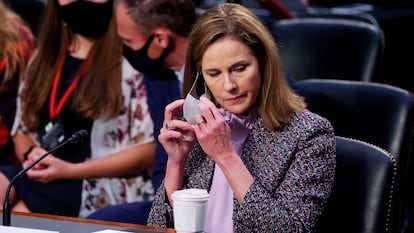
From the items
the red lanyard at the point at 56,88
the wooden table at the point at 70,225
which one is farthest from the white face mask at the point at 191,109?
the red lanyard at the point at 56,88

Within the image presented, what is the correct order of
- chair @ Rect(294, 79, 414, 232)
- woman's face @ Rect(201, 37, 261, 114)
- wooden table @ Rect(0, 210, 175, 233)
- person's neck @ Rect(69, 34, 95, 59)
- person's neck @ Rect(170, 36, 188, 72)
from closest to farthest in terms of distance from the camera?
wooden table @ Rect(0, 210, 175, 233) < woman's face @ Rect(201, 37, 261, 114) < chair @ Rect(294, 79, 414, 232) < person's neck @ Rect(170, 36, 188, 72) < person's neck @ Rect(69, 34, 95, 59)

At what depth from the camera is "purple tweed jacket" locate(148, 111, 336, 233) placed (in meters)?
2.50

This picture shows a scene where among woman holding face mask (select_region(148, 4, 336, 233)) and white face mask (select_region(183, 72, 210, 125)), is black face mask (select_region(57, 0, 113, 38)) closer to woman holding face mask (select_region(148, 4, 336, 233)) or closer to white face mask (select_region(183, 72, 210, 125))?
woman holding face mask (select_region(148, 4, 336, 233))

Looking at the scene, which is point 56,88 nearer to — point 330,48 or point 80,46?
point 80,46

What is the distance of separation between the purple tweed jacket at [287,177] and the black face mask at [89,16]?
1.30 metres

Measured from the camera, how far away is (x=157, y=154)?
3.42 m

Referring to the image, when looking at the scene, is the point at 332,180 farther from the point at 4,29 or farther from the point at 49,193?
the point at 4,29

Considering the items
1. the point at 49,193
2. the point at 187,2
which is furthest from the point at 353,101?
the point at 49,193

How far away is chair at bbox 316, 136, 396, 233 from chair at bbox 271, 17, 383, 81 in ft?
4.34

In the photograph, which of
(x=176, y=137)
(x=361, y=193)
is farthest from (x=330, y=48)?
(x=176, y=137)

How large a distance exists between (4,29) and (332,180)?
6.70 feet

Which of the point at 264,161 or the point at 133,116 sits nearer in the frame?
the point at 264,161

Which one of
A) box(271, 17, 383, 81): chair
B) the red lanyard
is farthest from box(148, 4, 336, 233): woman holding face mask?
box(271, 17, 383, 81): chair

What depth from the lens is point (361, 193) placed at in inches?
107
